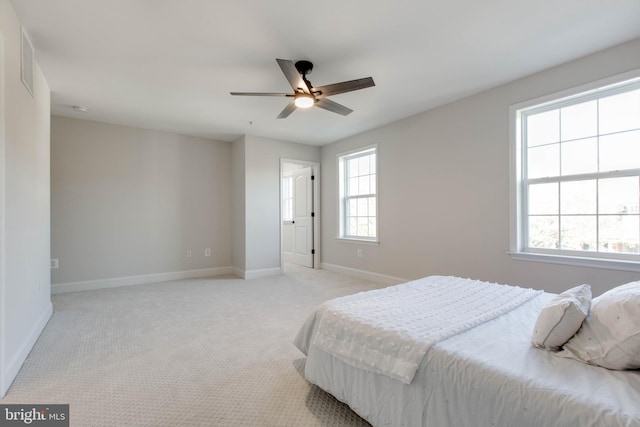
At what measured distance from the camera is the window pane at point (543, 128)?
2936mm

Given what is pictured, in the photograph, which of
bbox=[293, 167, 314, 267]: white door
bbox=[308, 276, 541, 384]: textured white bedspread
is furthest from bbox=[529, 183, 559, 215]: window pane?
bbox=[293, 167, 314, 267]: white door

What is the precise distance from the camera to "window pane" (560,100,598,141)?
2.71 meters

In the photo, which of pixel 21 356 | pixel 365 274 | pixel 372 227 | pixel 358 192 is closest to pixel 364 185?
pixel 358 192

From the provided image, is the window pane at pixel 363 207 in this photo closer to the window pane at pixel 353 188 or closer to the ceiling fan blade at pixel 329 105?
the window pane at pixel 353 188

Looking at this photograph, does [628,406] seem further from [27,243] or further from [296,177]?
[296,177]

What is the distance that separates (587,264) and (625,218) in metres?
0.49

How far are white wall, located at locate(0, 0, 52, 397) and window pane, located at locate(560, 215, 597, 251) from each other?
448 centimetres

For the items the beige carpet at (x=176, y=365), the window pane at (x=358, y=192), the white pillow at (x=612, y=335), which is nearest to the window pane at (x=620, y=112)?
the white pillow at (x=612, y=335)

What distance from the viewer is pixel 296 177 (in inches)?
251

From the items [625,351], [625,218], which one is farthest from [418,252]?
[625,351]

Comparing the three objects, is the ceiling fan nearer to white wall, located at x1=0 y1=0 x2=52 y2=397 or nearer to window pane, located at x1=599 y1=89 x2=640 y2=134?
white wall, located at x1=0 y1=0 x2=52 y2=397

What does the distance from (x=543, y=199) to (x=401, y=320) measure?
2.48m

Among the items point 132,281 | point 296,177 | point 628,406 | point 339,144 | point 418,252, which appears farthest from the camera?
point 296,177

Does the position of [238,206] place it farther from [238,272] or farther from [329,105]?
[329,105]
